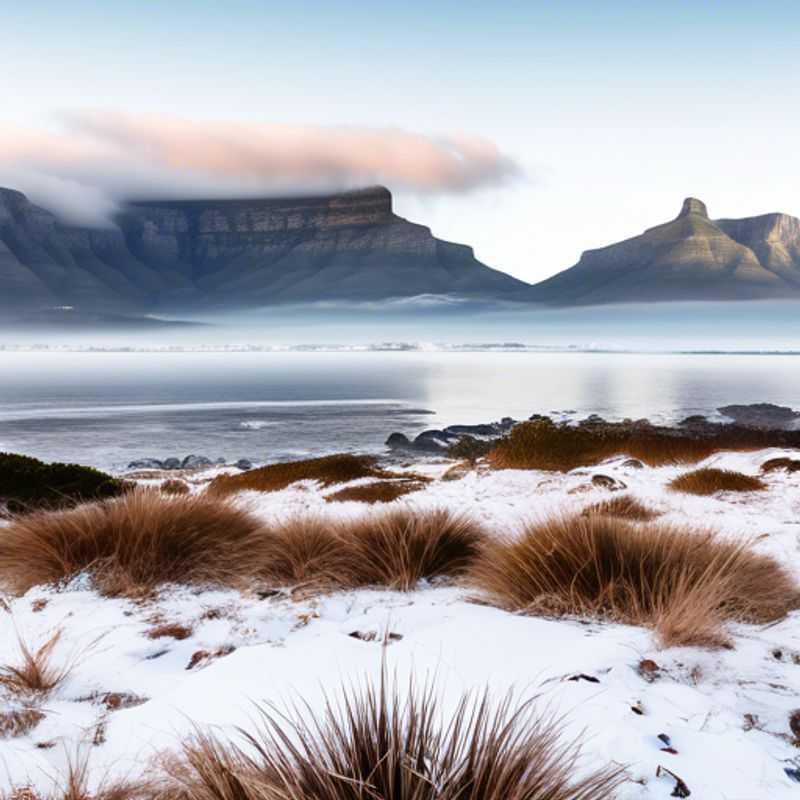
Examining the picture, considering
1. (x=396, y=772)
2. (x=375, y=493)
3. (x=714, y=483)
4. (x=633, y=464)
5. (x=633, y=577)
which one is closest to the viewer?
(x=396, y=772)

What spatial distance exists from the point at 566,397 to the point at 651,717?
8370 cm

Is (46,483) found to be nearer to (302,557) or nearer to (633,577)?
(302,557)

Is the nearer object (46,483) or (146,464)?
(46,483)

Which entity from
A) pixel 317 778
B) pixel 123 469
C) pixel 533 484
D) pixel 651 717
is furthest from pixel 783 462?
pixel 123 469

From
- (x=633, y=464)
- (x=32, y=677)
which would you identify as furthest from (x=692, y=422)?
(x=32, y=677)

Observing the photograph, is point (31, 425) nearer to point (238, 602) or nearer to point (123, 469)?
point (123, 469)

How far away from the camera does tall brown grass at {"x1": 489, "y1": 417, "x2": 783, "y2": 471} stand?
49.9 ft

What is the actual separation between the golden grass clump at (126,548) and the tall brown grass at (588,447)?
10.8 metres

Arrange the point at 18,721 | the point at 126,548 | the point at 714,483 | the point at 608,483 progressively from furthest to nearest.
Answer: the point at 608,483
the point at 714,483
the point at 126,548
the point at 18,721

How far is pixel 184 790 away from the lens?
1.79 meters

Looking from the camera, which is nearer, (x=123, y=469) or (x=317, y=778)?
(x=317, y=778)

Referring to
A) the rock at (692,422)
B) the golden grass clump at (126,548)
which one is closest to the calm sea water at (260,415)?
the rock at (692,422)

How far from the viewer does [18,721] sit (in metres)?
2.44

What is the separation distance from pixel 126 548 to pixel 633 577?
381 cm
